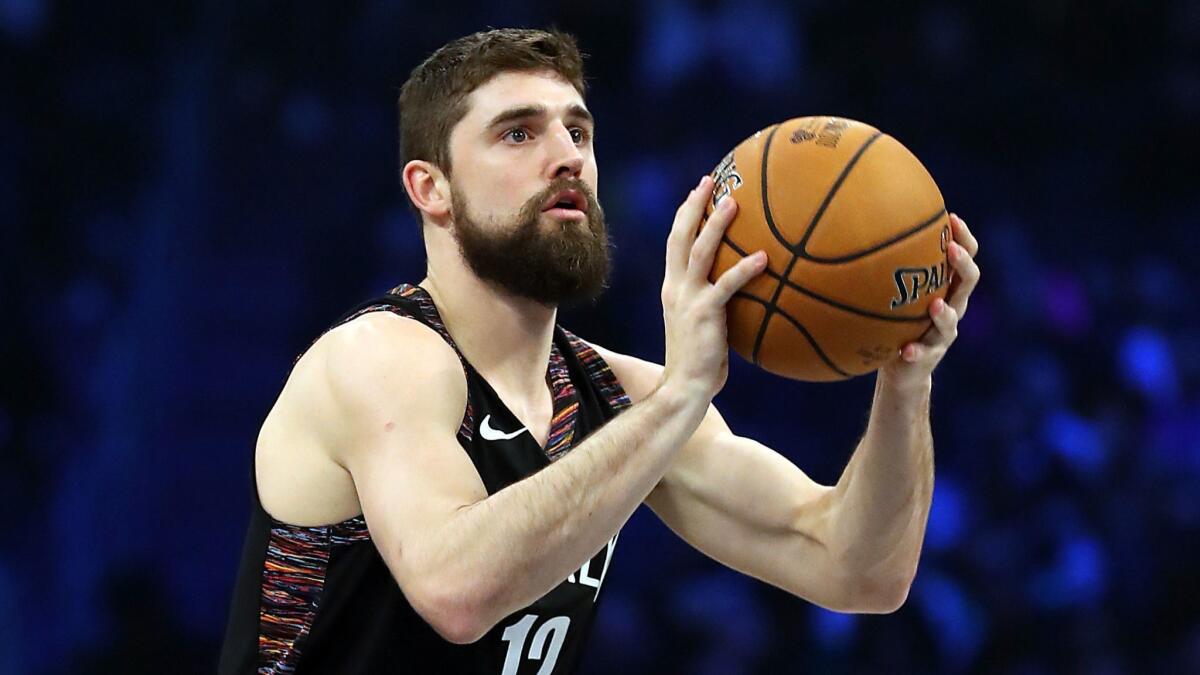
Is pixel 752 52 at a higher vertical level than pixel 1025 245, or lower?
higher

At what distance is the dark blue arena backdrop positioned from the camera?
468 cm

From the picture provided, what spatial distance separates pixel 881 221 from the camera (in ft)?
7.34

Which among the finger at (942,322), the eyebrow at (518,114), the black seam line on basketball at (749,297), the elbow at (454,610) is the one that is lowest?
the elbow at (454,610)

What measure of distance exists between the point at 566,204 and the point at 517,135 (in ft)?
0.62

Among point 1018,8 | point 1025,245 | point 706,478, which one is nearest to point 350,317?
point 706,478

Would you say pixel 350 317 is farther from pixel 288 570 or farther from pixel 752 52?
pixel 752 52

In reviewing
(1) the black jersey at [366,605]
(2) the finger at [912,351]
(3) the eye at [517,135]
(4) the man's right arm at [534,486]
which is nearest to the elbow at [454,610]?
(4) the man's right arm at [534,486]

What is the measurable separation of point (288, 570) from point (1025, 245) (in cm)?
332

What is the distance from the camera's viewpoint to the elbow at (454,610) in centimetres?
222

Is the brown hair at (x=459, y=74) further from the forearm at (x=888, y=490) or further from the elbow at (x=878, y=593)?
the elbow at (x=878, y=593)

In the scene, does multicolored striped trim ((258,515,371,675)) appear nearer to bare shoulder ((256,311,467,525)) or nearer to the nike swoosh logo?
bare shoulder ((256,311,467,525))

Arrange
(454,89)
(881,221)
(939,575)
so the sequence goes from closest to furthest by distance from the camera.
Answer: (881,221), (454,89), (939,575)

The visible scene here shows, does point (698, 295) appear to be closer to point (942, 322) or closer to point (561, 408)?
point (942, 322)

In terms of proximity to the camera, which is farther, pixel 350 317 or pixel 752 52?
pixel 752 52
